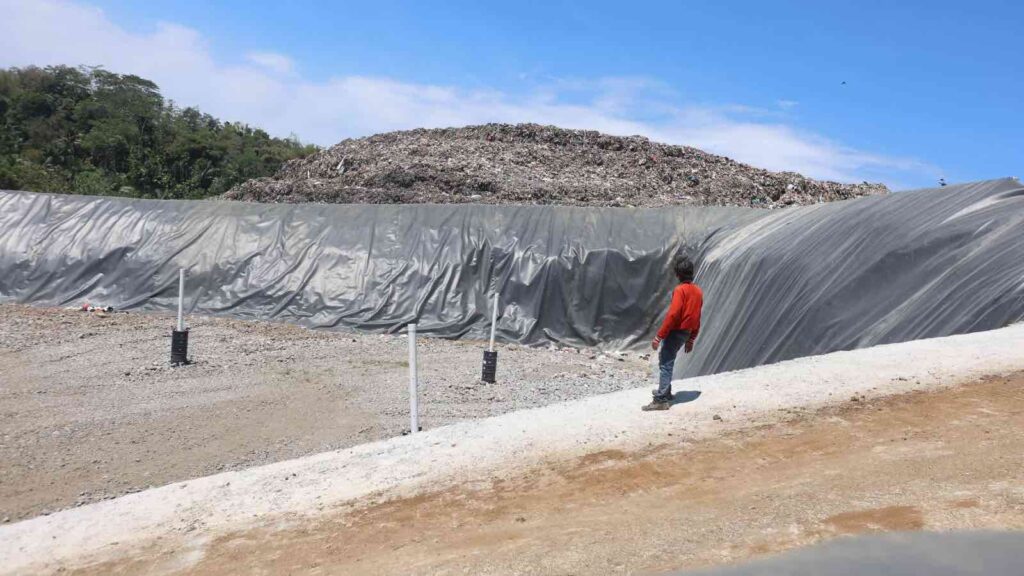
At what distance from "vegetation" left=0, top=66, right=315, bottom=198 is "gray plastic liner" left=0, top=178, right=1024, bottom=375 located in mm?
14939

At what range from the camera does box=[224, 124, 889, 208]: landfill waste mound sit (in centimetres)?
2042

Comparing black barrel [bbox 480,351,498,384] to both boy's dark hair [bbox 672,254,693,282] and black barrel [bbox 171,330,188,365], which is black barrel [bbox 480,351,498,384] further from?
boy's dark hair [bbox 672,254,693,282]

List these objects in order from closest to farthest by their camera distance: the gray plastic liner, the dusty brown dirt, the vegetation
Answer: the dusty brown dirt
the gray plastic liner
the vegetation

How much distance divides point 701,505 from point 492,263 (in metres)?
10.9

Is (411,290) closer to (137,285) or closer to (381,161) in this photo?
(137,285)

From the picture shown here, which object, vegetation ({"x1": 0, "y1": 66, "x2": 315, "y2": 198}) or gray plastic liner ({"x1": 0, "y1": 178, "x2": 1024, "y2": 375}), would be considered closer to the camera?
gray plastic liner ({"x1": 0, "y1": 178, "x2": 1024, "y2": 375})

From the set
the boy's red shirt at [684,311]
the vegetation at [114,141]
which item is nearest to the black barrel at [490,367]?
the boy's red shirt at [684,311]

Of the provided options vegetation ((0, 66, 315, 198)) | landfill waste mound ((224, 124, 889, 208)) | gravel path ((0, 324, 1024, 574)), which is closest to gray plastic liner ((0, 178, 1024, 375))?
gravel path ((0, 324, 1024, 574))

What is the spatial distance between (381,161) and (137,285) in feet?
29.9

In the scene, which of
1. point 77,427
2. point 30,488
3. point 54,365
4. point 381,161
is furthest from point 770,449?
point 381,161

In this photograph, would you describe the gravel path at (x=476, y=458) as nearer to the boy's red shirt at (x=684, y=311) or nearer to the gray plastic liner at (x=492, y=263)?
the boy's red shirt at (x=684, y=311)

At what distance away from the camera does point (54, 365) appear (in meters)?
11.2

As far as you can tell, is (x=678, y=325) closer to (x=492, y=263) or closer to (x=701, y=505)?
(x=701, y=505)

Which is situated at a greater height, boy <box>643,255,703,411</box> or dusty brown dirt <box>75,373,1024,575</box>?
boy <box>643,255,703,411</box>
